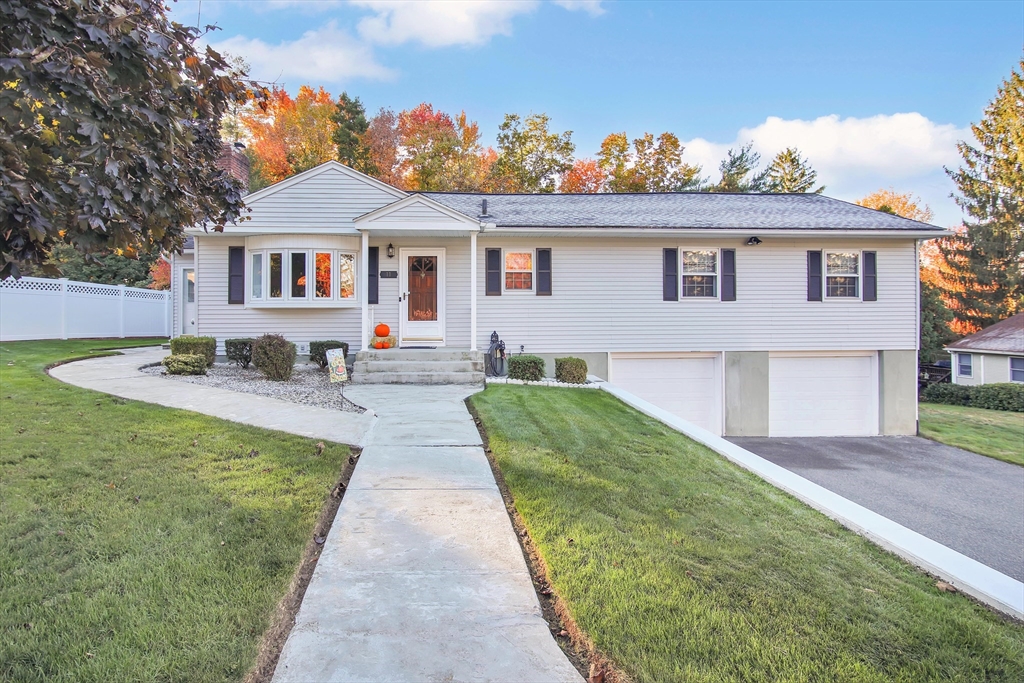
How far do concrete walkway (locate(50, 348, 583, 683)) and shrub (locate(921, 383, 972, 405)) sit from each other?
78.5 feet

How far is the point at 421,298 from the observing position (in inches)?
483

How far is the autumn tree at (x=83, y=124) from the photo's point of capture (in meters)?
2.33

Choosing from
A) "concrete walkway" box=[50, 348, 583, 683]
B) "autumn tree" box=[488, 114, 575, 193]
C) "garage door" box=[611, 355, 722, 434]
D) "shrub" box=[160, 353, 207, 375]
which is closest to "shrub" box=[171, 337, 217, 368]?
"shrub" box=[160, 353, 207, 375]

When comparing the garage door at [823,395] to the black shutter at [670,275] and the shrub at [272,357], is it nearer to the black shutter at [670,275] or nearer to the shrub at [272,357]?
the black shutter at [670,275]

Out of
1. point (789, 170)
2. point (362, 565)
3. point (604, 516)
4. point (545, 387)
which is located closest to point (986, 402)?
point (789, 170)

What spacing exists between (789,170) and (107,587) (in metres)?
37.1

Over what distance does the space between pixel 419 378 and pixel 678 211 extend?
8.20 metres

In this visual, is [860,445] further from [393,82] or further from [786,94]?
[393,82]

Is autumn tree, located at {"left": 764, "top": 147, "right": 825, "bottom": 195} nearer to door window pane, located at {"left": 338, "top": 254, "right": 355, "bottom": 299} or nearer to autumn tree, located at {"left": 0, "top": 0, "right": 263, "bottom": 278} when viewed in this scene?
door window pane, located at {"left": 338, "top": 254, "right": 355, "bottom": 299}

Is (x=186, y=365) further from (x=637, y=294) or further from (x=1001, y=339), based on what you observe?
(x=1001, y=339)

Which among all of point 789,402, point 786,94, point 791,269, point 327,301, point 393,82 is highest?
point 393,82

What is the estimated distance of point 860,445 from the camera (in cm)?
1202

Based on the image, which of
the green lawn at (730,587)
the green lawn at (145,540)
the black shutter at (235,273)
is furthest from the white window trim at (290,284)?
the green lawn at (730,587)

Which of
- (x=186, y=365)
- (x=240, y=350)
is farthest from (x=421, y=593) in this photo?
(x=240, y=350)
